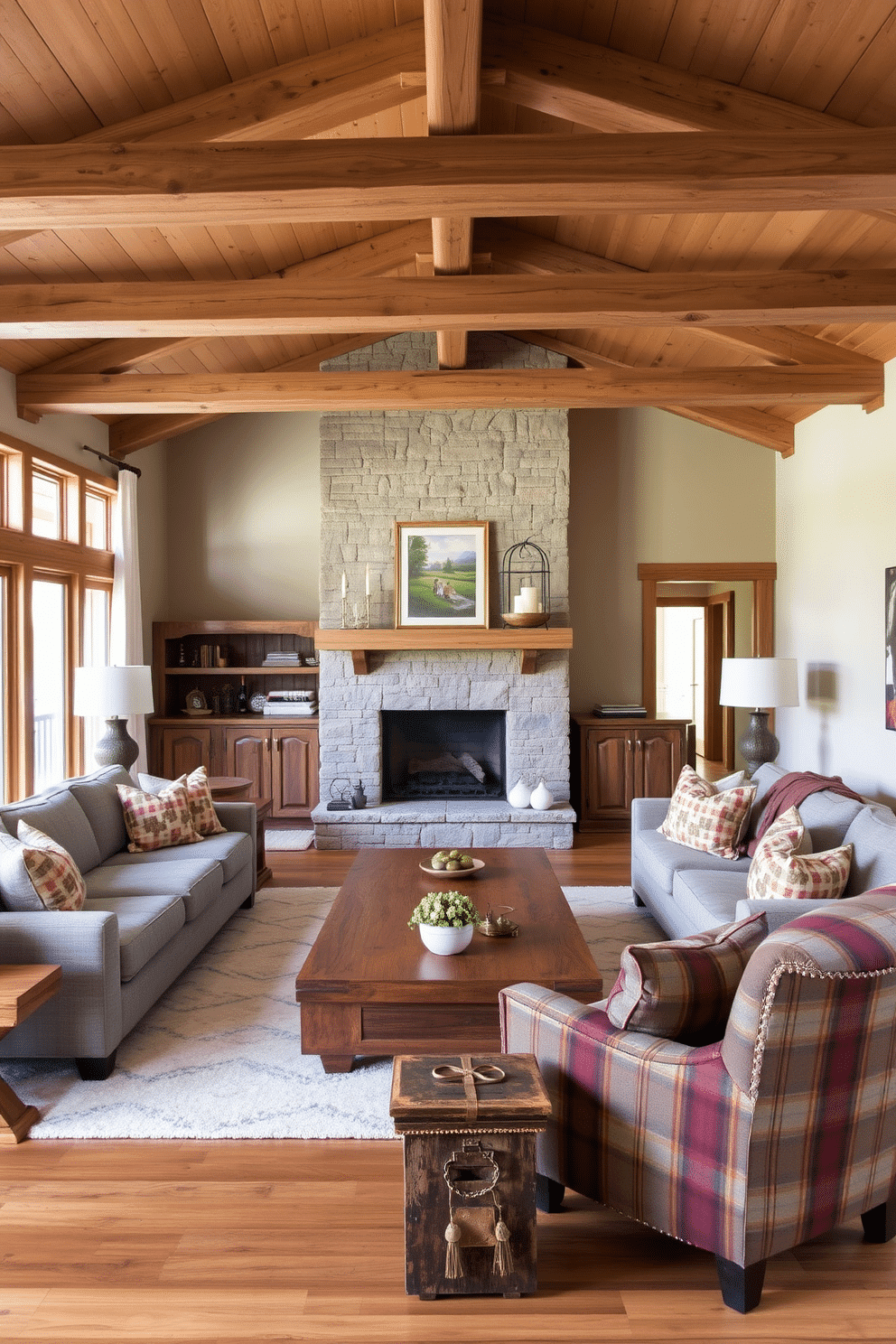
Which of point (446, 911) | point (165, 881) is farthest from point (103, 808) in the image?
point (446, 911)

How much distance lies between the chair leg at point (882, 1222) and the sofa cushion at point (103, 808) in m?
3.54

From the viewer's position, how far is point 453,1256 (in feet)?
6.77

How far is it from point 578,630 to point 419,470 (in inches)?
74.8

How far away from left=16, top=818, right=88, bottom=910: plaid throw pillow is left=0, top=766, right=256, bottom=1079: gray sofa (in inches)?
2.5

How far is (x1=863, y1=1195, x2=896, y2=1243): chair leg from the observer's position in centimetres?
228

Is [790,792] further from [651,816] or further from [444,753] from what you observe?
[444,753]

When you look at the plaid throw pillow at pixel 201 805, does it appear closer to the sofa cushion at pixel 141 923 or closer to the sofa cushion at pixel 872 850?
the sofa cushion at pixel 141 923

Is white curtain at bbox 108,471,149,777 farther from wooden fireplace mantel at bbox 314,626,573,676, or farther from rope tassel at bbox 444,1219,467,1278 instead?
rope tassel at bbox 444,1219,467,1278

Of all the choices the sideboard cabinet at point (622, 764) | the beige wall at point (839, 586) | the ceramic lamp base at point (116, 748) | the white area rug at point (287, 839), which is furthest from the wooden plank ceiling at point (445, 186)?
the white area rug at point (287, 839)

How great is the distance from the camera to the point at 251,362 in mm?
6961

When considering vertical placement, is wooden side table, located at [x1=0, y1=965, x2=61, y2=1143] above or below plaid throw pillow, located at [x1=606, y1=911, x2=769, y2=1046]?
below

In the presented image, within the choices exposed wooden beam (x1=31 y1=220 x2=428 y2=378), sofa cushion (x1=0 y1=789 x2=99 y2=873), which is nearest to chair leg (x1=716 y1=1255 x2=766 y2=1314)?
sofa cushion (x1=0 y1=789 x2=99 y2=873)

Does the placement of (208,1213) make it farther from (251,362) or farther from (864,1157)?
(251,362)

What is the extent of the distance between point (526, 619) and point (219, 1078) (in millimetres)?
4198
